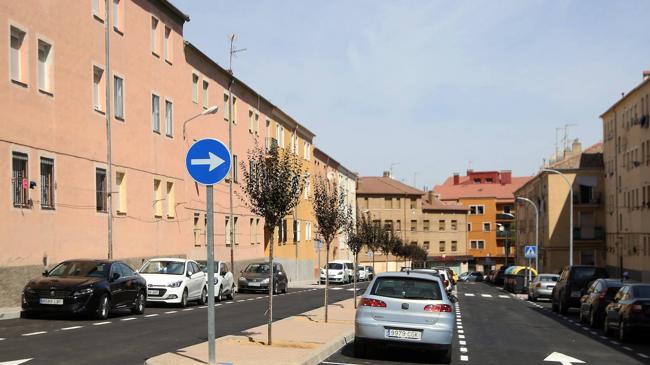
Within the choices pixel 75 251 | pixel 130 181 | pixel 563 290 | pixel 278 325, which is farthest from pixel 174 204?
pixel 278 325

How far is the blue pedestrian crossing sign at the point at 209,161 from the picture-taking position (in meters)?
10.4

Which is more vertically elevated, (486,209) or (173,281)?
(486,209)

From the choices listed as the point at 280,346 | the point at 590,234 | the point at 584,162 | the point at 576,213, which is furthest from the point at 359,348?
the point at 584,162

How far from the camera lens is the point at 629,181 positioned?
6297 cm

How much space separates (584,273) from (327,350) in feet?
65.3

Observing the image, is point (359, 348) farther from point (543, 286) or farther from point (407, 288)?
point (543, 286)

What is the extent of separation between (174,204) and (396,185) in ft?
269

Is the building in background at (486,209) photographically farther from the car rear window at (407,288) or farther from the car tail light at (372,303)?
the car tail light at (372,303)

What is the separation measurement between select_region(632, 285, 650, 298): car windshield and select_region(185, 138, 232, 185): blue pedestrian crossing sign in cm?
1319

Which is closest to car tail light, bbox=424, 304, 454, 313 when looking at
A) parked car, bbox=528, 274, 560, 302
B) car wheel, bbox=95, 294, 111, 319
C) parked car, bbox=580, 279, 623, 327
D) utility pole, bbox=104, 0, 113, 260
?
car wheel, bbox=95, 294, 111, 319

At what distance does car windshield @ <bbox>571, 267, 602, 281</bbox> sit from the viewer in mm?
31125

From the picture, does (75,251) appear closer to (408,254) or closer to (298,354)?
(298,354)

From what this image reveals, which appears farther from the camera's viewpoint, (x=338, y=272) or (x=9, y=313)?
(x=338, y=272)

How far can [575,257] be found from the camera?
74688mm
